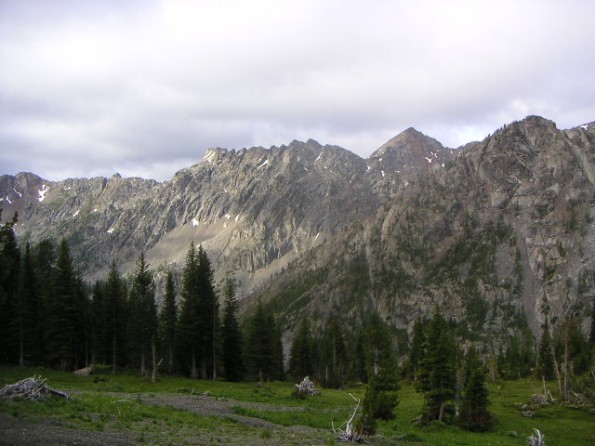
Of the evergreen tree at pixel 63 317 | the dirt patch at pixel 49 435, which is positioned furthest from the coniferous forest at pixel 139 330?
the dirt patch at pixel 49 435

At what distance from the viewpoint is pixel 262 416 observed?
36.4m

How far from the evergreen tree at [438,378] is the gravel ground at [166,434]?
15645 millimetres

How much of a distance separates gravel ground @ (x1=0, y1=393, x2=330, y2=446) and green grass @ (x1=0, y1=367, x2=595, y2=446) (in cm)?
25

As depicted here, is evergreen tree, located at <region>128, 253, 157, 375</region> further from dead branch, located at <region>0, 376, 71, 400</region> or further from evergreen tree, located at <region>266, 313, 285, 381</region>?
dead branch, located at <region>0, 376, 71, 400</region>

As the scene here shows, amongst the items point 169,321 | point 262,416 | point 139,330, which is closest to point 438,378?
point 262,416

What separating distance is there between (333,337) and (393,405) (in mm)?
65183

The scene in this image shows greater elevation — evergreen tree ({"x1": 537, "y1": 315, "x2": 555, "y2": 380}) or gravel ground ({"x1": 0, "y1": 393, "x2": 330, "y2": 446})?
gravel ground ({"x1": 0, "y1": 393, "x2": 330, "y2": 446})

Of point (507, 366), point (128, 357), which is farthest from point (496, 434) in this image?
point (507, 366)

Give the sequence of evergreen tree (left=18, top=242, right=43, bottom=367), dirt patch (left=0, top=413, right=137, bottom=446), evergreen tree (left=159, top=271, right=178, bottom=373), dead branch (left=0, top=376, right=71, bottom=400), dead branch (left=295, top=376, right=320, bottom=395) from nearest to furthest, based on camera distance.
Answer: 1. dirt patch (left=0, top=413, right=137, bottom=446)
2. dead branch (left=0, top=376, right=71, bottom=400)
3. dead branch (left=295, top=376, right=320, bottom=395)
4. evergreen tree (left=18, top=242, right=43, bottom=367)
5. evergreen tree (left=159, top=271, right=178, bottom=373)

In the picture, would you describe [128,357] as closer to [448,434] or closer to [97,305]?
[97,305]

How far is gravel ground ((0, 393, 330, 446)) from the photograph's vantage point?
2080cm

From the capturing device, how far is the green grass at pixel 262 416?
26406mm

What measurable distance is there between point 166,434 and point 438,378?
27812 mm

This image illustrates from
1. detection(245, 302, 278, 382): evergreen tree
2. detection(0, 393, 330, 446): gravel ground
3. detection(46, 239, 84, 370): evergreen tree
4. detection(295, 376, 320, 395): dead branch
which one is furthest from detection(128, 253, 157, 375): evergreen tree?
detection(0, 393, 330, 446): gravel ground
